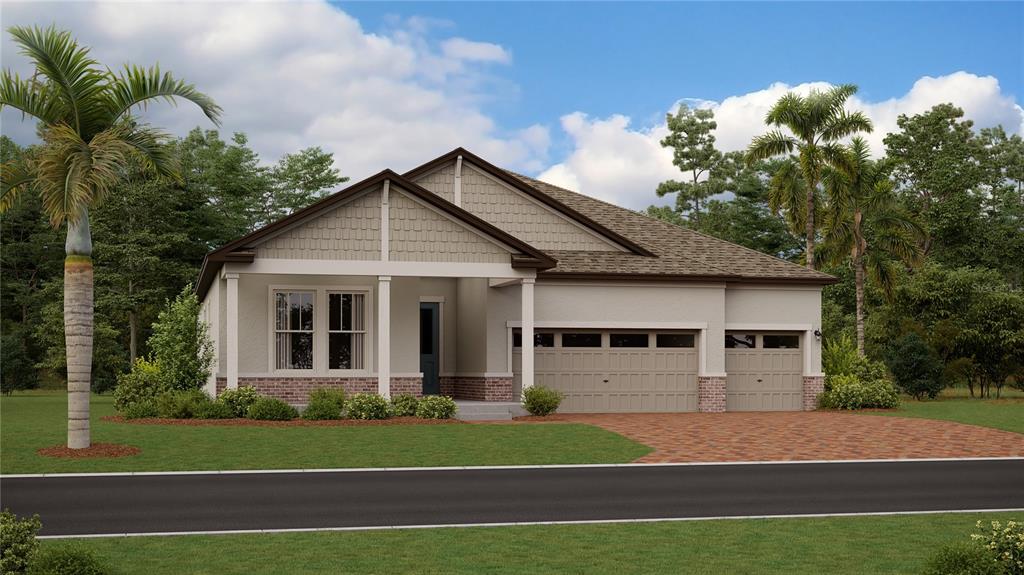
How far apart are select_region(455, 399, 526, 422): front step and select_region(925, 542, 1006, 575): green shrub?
1843 cm

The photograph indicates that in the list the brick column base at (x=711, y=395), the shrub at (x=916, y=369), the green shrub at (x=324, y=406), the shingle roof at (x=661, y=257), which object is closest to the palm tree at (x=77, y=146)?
the green shrub at (x=324, y=406)

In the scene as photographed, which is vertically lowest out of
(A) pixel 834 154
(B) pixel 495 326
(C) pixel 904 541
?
(C) pixel 904 541

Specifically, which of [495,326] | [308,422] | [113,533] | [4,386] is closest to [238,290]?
[308,422]

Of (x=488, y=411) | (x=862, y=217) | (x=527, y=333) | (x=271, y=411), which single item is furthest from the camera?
(x=862, y=217)

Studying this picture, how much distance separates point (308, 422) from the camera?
81.4 feet

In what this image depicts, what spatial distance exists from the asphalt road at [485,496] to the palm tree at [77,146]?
333cm

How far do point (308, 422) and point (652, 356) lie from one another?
35.7 feet

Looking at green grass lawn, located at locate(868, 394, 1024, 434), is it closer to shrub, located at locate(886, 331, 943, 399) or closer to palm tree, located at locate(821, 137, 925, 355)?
shrub, located at locate(886, 331, 943, 399)

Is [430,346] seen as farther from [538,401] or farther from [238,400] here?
[238,400]

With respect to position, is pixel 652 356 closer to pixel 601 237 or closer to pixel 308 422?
pixel 601 237

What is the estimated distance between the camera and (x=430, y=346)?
Answer: 3159 centimetres

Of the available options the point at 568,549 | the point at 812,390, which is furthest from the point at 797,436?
the point at 568,549

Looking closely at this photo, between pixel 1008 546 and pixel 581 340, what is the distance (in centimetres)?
2189

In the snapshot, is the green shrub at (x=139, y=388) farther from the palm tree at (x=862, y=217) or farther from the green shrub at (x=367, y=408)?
the palm tree at (x=862, y=217)
